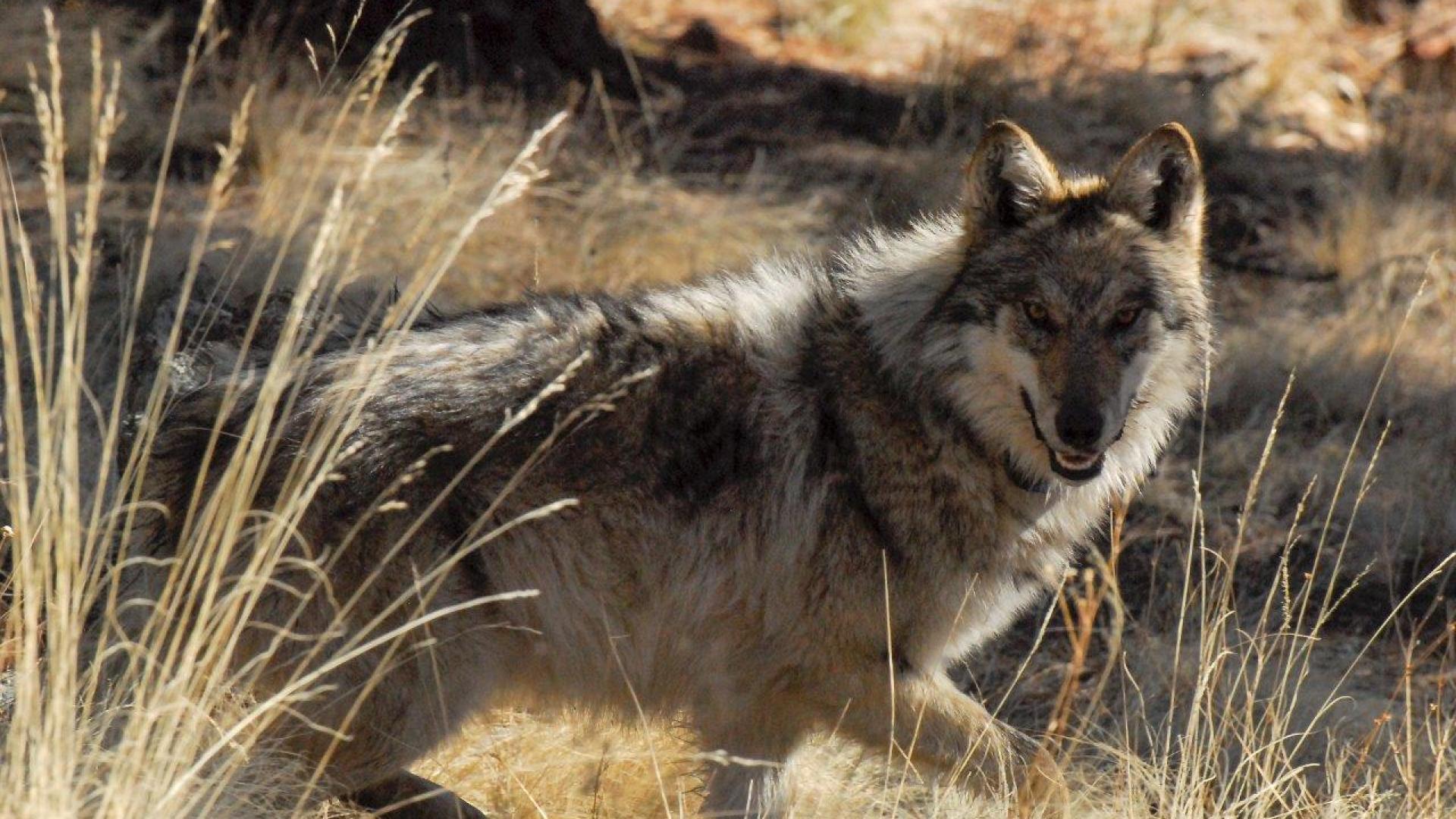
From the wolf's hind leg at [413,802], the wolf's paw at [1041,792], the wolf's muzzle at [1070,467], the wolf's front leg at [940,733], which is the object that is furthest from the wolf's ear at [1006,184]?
the wolf's hind leg at [413,802]

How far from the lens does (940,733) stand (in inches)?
159

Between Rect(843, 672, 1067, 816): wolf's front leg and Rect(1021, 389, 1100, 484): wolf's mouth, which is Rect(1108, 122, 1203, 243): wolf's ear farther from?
Rect(843, 672, 1067, 816): wolf's front leg


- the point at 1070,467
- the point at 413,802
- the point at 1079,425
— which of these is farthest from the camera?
the point at 413,802

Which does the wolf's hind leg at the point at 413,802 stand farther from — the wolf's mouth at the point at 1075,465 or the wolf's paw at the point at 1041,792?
the wolf's mouth at the point at 1075,465

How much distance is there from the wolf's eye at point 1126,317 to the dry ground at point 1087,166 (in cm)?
58

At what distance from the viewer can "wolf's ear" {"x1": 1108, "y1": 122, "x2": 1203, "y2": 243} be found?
421cm

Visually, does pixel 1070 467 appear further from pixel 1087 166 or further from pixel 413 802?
pixel 1087 166

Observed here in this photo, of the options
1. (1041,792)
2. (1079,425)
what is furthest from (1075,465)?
(1041,792)

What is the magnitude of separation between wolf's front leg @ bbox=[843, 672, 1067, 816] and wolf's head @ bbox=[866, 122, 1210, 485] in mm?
712

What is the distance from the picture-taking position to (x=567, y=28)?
9078mm

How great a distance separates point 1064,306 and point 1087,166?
560 centimetres

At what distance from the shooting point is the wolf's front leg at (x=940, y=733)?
403 cm

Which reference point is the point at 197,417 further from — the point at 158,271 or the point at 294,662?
the point at 158,271

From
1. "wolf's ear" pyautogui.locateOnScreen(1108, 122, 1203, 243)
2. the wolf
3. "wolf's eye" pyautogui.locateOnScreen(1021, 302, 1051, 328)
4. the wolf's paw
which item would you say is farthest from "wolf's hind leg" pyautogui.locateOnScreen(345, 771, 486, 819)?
"wolf's ear" pyautogui.locateOnScreen(1108, 122, 1203, 243)
